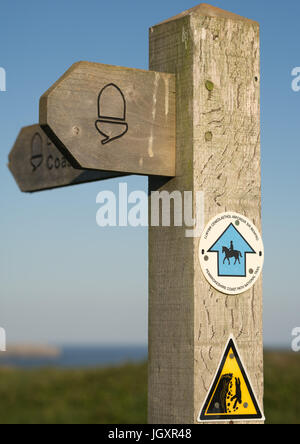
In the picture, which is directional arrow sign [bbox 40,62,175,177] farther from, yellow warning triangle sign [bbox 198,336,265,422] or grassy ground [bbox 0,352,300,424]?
grassy ground [bbox 0,352,300,424]

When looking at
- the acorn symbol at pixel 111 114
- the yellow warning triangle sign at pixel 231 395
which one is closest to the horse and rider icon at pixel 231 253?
the yellow warning triangle sign at pixel 231 395

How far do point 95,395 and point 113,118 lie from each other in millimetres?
7689

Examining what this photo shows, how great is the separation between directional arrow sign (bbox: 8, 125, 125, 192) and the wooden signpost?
2.32ft

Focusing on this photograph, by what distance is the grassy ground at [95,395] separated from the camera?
30.4 ft

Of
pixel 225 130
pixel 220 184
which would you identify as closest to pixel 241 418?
pixel 220 184

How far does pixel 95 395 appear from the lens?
9.90m

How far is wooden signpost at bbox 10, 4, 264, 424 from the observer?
271cm

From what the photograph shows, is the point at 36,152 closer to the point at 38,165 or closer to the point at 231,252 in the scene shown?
the point at 38,165

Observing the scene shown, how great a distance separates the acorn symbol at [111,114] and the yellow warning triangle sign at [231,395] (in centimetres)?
89

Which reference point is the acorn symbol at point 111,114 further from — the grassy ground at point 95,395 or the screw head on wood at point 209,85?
the grassy ground at point 95,395

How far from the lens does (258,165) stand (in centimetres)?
298

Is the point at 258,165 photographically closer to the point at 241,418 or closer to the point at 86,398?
the point at 241,418

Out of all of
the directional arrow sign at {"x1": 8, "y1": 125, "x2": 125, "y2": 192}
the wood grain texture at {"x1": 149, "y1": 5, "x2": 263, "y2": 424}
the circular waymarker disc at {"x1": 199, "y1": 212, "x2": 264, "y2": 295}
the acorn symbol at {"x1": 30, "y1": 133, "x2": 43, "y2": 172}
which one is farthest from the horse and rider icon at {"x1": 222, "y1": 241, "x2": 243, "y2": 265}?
the acorn symbol at {"x1": 30, "y1": 133, "x2": 43, "y2": 172}
